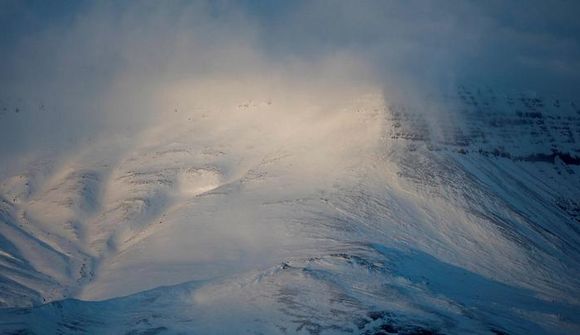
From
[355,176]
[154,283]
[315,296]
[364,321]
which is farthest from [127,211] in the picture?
[364,321]

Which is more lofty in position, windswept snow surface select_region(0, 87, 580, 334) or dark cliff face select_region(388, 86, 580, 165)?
dark cliff face select_region(388, 86, 580, 165)

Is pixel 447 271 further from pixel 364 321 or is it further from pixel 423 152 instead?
pixel 423 152

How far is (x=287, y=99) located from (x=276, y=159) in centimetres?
4141

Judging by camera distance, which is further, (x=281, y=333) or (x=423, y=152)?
(x=423, y=152)

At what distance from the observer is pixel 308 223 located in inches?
4592

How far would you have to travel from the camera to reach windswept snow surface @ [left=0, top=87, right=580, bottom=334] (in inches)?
3081

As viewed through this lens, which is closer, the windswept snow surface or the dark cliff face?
the windswept snow surface

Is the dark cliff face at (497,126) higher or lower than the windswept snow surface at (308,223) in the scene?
higher

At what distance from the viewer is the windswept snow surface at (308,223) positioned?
257ft

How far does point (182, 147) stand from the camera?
16938 centimetres

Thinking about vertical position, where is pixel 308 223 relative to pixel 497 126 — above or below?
below

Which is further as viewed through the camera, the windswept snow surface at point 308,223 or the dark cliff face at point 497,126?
the dark cliff face at point 497,126

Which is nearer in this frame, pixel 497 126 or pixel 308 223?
pixel 308 223

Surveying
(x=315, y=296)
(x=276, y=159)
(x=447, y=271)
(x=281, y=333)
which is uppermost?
(x=276, y=159)
